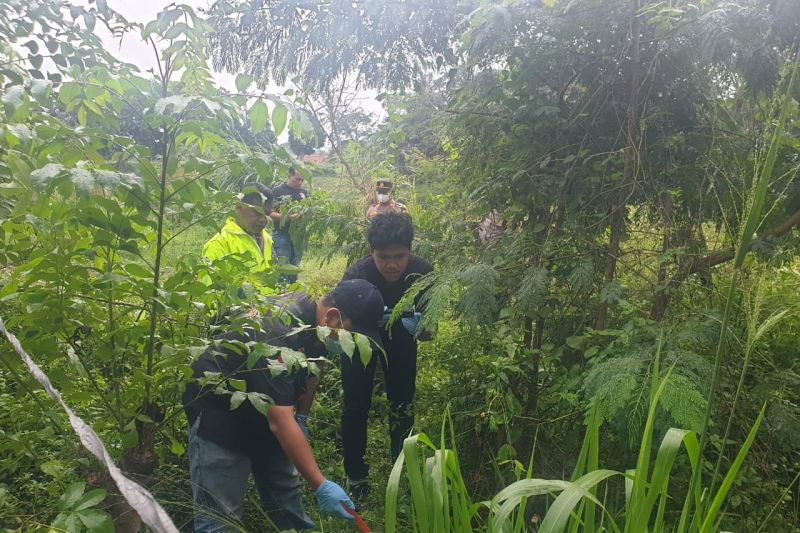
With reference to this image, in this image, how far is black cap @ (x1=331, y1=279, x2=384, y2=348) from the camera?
257 cm

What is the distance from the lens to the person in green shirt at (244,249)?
1593 mm

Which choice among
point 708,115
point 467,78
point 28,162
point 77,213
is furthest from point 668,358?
point 28,162

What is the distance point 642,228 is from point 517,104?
80 cm

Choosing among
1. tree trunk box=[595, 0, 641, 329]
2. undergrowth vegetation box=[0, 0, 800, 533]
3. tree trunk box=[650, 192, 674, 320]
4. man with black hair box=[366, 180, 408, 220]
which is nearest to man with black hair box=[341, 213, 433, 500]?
undergrowth vegetation box=[0, 0, 800, 533]

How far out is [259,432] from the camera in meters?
2.25

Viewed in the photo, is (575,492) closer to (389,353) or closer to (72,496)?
(72,496)

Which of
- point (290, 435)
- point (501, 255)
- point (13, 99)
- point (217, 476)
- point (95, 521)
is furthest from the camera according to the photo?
point (501, 255)

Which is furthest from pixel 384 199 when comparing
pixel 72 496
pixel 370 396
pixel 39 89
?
pixel 72 496

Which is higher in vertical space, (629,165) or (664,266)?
(629,165)

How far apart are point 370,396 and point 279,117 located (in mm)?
2057

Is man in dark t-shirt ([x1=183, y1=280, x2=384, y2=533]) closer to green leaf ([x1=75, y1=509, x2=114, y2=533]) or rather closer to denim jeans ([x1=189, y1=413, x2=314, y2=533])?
denim jeans ([x1=189, y1=413, x2=314, y2=533])

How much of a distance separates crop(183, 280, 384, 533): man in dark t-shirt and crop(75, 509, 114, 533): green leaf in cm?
53

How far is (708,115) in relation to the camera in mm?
2420

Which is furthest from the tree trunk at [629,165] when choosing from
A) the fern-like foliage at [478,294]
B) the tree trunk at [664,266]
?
the fern-like foliage at [478,294]
